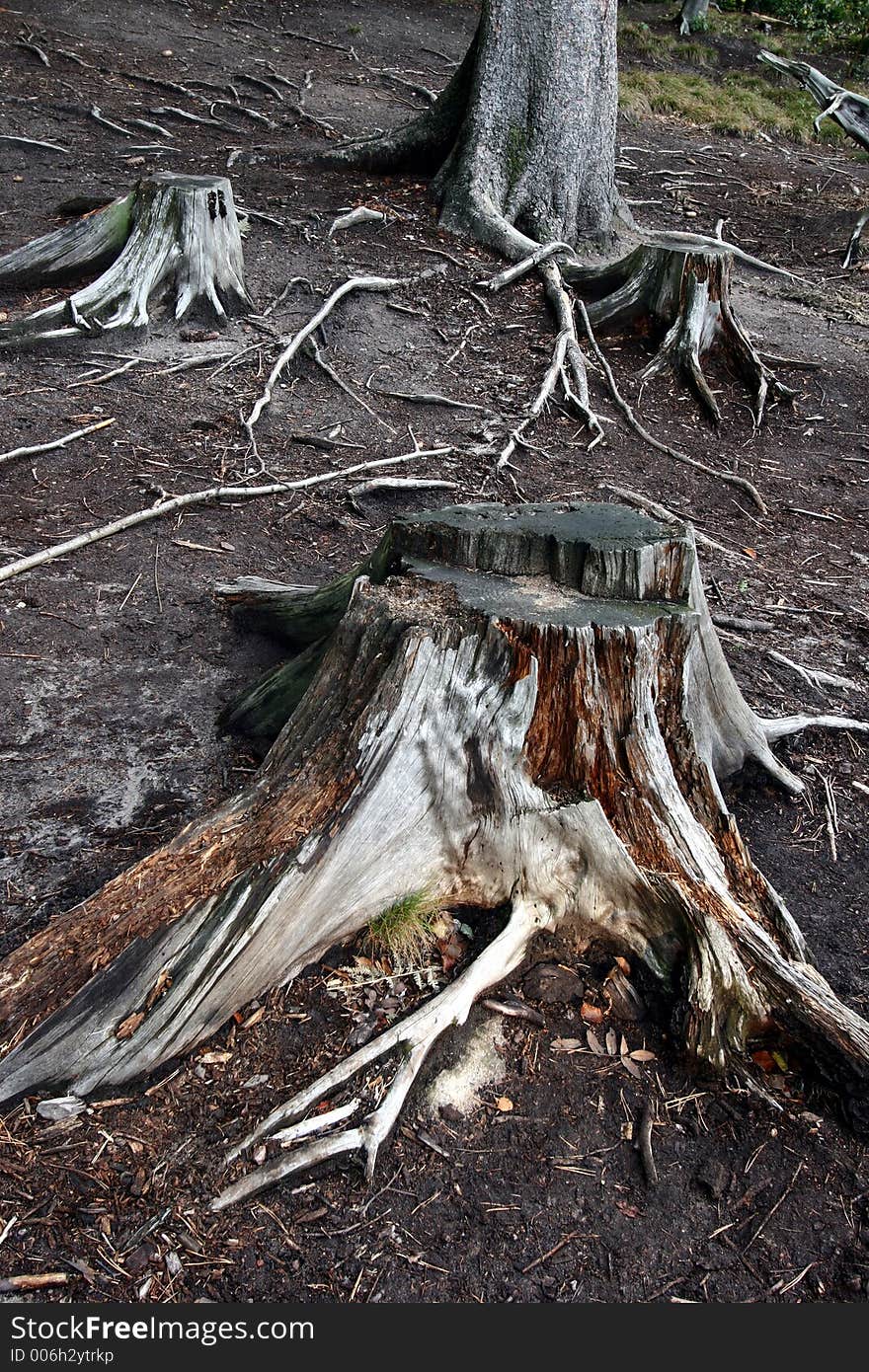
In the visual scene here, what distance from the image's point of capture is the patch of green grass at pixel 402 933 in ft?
9.48

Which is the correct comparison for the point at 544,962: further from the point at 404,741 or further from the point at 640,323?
the point at 640,323

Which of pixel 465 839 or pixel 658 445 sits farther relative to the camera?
pixel 658 445

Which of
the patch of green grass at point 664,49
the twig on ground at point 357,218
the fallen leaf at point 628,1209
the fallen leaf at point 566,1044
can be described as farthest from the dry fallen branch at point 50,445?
the patch of green grass at point 664,49

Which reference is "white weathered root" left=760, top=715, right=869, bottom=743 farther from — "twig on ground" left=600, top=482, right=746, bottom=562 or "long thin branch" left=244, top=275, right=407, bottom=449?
"long thin branch" left=244, top=275, right=407, bottom=449

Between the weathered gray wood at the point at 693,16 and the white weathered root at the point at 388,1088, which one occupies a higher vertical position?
the weathered gray wood at the point at 693,16

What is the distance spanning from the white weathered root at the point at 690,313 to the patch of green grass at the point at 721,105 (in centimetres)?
915

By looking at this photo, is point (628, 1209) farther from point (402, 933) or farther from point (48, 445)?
point (48, 445)

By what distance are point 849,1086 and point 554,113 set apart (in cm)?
822

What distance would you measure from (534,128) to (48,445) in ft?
17.1

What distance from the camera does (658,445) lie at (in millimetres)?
6805

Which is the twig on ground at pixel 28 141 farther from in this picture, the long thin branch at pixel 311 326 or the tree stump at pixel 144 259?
the long thin branch at pixel 311 326

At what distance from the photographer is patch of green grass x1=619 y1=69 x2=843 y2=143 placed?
15.7 m

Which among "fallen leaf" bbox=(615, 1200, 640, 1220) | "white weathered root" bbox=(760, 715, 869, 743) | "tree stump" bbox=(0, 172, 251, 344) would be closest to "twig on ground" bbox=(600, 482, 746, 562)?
"white weathered root" bbox=(760, 715, 869, 743)

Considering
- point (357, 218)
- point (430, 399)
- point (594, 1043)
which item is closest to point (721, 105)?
point (357, 218)
